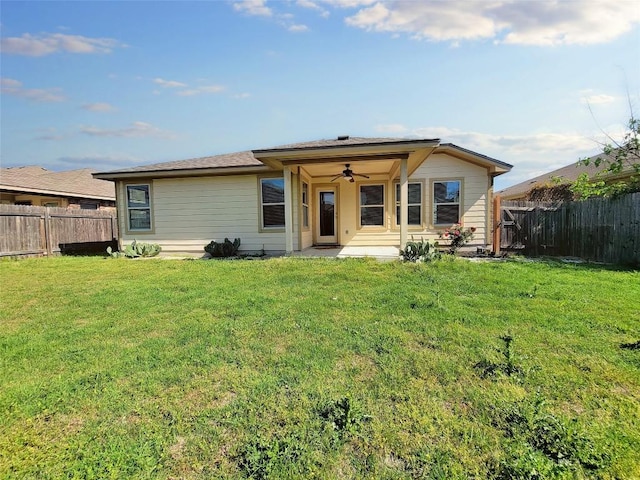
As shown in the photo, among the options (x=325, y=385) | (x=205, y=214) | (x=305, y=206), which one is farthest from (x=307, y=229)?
(x=325, y=385)

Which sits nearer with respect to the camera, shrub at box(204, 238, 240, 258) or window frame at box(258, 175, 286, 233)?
shrub at box(204, 238, 240, 258)

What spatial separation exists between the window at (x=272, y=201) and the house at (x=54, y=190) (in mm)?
12023

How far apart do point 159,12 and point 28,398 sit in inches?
374

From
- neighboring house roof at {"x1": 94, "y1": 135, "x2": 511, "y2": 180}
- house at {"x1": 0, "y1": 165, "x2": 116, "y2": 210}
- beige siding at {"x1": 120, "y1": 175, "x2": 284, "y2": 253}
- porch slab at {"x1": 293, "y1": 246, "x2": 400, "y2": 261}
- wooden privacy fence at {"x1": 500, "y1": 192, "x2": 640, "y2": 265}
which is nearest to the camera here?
wooden privacy fence at {"x1": 500, "y1": 192, "x2": 640, "y2": 265}

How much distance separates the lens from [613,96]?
11.6 m

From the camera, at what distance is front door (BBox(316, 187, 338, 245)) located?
12.5 meters

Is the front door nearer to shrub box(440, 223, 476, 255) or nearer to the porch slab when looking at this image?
the porch slab

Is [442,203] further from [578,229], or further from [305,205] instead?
[305,205]

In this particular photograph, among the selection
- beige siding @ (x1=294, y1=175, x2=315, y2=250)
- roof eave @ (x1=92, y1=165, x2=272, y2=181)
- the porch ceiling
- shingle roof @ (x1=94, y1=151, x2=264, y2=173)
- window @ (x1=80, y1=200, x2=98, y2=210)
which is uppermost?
shingle roof @ (x1=94, y1=151, x2=264, y2=173)

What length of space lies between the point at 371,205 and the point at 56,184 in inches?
653

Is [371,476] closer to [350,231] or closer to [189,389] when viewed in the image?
[189,389]

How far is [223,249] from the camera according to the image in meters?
10.4

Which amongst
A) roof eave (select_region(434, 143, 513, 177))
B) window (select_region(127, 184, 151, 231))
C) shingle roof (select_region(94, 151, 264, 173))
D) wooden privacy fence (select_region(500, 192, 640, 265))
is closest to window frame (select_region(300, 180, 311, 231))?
shingle roof (select_region(94, 151, 264, 173))

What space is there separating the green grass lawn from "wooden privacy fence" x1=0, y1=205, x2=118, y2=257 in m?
7.26
